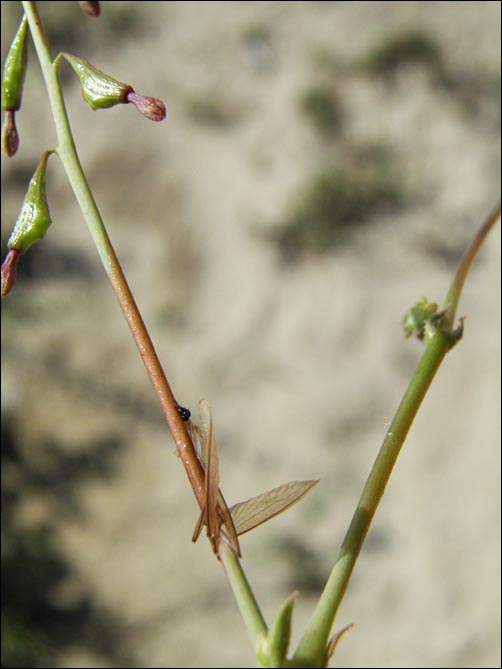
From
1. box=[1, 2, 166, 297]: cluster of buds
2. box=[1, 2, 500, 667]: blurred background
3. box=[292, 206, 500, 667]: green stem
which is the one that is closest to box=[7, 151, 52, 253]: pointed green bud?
box=[1, 2, 166, 297]: cluster of buds

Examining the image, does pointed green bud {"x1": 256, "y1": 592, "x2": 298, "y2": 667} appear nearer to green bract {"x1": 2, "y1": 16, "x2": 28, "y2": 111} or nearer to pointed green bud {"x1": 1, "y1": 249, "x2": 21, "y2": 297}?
pointed green bud {"x1": 1, "y1": 249, "x2": 21, "y2": 297}

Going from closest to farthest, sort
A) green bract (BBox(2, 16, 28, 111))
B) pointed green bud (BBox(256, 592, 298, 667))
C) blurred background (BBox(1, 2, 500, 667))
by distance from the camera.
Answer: pointed green bud (BBox(256, 592, 298, 667)) → green bract (BBox(2, 16, 28, 111)) → blurred background (BBox(1, 2, 500, 667))

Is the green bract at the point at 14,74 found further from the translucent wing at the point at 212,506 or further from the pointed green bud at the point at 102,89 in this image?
the translucent wing at the point at 212,506

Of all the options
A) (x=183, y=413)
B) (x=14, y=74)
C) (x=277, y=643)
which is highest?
(x=14, y=74)

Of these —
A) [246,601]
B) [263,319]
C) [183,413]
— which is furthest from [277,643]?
[263,319]

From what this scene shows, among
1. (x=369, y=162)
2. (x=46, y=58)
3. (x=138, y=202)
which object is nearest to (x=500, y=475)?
(x=369, y=162)

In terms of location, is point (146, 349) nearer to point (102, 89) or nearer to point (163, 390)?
point (163, 390)
